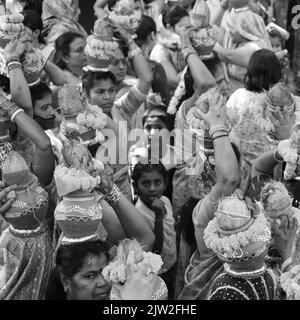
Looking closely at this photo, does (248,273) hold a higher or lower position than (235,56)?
higher

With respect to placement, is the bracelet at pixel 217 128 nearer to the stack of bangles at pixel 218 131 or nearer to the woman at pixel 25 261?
the stack of bangles at pixel 218 131

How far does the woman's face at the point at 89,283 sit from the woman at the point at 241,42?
318 cm

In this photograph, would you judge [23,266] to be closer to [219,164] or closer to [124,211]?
[124,211]

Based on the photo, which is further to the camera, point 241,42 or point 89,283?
point 241,42

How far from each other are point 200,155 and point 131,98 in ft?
2.46

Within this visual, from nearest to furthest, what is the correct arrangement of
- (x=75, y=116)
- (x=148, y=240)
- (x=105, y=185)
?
1. (x=105, y=185)
2. (x=148, y=240)
3. (x=75, y=116)

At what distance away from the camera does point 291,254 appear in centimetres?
302

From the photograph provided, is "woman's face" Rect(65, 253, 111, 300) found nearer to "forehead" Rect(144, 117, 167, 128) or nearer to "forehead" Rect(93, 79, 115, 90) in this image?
"forehead" Rect(93, 79, 115, 90)

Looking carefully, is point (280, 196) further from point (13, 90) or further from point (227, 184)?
point (13, 90)

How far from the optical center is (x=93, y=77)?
14.9 feet

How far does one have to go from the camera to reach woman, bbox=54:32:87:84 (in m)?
5.45

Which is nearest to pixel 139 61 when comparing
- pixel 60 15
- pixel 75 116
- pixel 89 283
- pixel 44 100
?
pixel 44 100

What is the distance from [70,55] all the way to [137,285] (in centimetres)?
313

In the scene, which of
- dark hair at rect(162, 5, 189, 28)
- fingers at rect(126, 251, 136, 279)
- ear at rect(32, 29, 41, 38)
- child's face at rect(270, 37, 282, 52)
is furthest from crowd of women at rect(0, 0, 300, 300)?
child's face at rect(270, 37, 282, 52)
